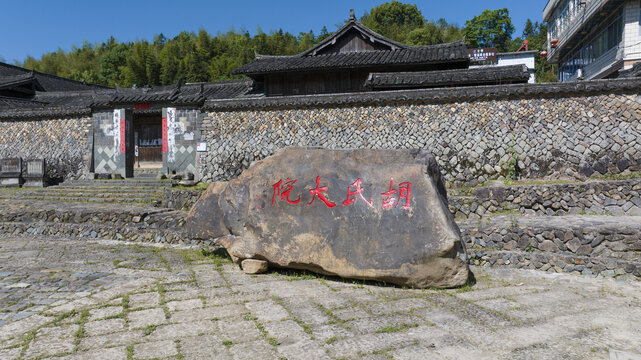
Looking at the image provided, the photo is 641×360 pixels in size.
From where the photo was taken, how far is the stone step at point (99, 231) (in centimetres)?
798

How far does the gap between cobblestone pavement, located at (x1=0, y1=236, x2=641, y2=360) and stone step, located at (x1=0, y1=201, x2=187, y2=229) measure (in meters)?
2.47

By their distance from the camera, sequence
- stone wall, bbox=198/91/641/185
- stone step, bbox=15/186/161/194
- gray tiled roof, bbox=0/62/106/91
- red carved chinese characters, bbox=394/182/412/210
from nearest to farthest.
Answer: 1. red carved chinese characters, bbox=394/182/412/210
2. stone wall, bbox=198/91/641/185
3. stone step, bbox=15/186/161/194
4. gray tiled roof, bbox=0/62/106/91

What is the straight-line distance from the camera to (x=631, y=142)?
10.1 metres

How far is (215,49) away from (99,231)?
26637mm

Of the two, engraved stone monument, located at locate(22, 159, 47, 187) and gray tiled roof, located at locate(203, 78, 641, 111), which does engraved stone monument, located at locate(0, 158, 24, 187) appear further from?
gray tiled roof, located at locate(203, 78, 641, 111)

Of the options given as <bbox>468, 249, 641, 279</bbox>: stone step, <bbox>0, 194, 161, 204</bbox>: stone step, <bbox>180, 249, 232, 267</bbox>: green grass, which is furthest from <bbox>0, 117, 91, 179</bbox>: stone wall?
<bbox>468, 249, 641, 279</bbox>: stone step

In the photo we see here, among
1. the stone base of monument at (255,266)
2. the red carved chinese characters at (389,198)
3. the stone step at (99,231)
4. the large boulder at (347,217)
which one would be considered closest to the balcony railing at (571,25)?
the large boulder at (347,217)

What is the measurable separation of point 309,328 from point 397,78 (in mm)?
12453

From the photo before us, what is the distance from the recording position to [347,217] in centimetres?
507

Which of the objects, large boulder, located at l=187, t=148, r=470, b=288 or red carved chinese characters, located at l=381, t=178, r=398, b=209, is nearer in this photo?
large boulder, located at l=187, t=148, r=470, b=288

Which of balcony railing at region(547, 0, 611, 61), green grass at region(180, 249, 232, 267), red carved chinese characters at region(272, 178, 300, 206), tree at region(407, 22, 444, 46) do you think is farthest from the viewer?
tree at region(407, 22, 444, 46)

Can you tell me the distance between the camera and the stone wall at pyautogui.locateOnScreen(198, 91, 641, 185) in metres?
10.3

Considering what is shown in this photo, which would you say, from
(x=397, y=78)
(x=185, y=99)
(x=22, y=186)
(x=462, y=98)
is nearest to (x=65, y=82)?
(x=22, y=186)

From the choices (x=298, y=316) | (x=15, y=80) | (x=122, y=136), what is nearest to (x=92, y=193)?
(x=122, y=136)
